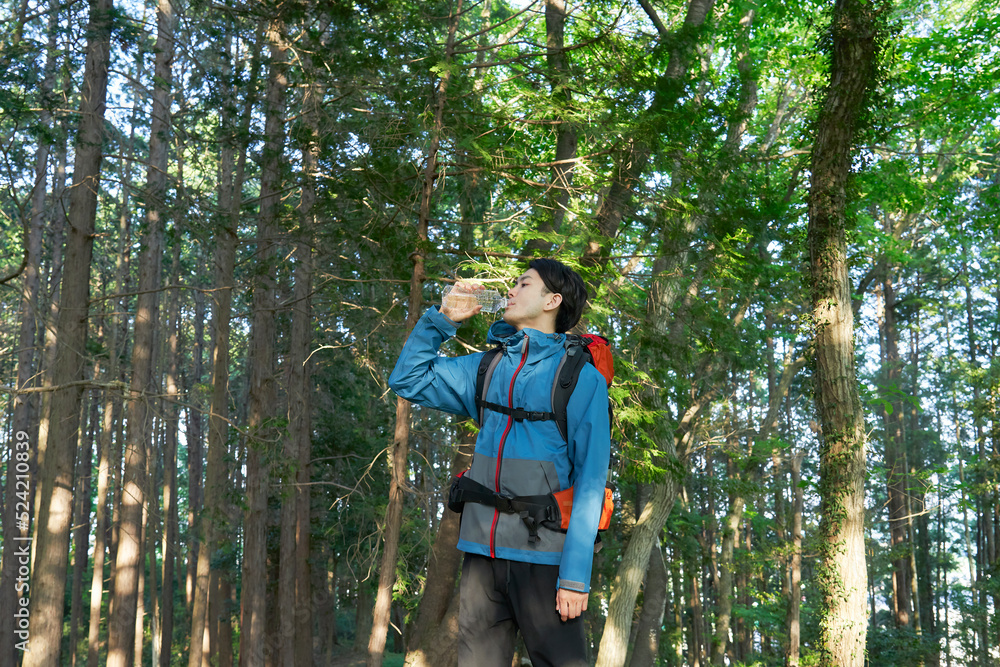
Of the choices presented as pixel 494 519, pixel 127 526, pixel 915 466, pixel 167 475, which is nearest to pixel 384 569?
pixel 494 519

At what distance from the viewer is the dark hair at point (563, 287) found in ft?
8.75

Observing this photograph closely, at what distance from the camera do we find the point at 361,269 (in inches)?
368

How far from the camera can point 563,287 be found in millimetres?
2668

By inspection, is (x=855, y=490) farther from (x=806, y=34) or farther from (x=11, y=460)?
(x=11, y=460)

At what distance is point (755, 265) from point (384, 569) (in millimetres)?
5376

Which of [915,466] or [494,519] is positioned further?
[915,466]

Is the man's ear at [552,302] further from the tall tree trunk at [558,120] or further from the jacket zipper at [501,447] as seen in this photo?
the tall tree trunk at [558,120]

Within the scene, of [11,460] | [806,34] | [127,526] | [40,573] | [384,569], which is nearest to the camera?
[384,569]

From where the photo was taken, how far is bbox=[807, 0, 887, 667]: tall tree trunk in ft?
23.6

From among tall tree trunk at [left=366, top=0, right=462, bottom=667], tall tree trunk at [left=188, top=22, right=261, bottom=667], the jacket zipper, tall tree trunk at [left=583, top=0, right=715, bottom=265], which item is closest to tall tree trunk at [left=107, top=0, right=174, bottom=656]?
tall tree trunk at [left=188, top=22, right=261, bottom=667]

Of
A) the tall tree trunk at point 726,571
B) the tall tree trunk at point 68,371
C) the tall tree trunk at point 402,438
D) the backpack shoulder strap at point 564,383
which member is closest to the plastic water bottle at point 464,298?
the backpack shoulder strap at point 564,383

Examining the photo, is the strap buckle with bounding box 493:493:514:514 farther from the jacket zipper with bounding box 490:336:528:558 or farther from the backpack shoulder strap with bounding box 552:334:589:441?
the backpack shoulder strap with bounding box 552:334:589:441

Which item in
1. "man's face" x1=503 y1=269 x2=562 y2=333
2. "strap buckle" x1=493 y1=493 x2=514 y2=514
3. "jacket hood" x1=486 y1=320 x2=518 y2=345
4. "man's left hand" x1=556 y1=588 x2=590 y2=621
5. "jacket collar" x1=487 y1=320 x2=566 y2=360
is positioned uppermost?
"man's face" x1=503 y1=269 x2=562 y2=333

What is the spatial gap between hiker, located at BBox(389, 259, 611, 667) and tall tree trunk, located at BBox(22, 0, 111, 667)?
7.31 metres
